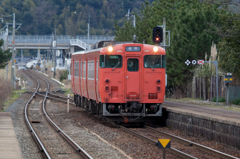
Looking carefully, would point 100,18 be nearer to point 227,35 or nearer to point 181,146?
point 227,35

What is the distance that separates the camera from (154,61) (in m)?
17.1

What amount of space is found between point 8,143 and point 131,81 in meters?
5.90

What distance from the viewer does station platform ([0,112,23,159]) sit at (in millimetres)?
10741

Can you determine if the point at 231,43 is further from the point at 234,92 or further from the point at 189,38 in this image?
the point at 189,38

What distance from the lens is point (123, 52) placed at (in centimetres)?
1688

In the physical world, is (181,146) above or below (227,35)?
below

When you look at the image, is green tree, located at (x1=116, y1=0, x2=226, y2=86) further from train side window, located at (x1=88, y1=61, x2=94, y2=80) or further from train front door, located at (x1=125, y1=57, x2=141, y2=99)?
train front door, located at (x1=125, y1=57, x2=141, y2=99)

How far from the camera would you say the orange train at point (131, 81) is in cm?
1670

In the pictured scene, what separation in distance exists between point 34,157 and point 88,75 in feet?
29.0

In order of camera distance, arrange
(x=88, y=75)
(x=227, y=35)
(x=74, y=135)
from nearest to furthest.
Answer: (x=74, y=135)
(x=88, y=75)
(x=227, y=35)

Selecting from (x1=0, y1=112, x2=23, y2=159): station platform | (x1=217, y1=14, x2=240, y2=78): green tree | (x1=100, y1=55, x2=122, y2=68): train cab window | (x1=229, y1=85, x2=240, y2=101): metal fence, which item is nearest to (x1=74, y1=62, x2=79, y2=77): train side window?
(x1=0, y1=112, x2=23, y2=159): station platform

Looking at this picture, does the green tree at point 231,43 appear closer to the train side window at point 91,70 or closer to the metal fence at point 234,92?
the metal fence at point 234,92

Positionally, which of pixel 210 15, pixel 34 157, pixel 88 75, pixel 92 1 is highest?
pixel 92 1

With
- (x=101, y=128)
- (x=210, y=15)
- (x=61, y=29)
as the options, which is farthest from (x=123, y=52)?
(x=61, y=29)
